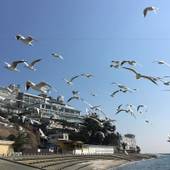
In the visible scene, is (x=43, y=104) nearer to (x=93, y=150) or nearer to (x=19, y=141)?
(x=19, y=141)

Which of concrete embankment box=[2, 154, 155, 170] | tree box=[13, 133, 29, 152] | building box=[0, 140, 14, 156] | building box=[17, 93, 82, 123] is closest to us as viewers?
building box=[17, 93, 82, 123]

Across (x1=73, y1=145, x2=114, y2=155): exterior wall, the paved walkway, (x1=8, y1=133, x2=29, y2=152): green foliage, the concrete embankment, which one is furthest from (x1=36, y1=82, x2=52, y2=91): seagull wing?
(x1=73, y1=145, x2=114, y2=155): exterior wall

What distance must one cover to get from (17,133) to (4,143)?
1057 inches

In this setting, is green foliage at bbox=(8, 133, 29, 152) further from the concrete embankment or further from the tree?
the concrete embankment

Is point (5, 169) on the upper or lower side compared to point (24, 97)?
lower

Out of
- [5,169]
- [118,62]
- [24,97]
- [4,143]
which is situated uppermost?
[24,97]

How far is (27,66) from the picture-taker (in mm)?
24719

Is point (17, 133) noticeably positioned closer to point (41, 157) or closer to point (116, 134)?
point (41, 157)

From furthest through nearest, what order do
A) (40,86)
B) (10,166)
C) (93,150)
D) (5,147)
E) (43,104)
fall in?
(93,150), (5,147), (43,104), (10,166), (40,86)

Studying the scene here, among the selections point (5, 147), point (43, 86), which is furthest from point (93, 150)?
point (43, 86)

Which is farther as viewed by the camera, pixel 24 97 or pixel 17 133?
pixel 24 97

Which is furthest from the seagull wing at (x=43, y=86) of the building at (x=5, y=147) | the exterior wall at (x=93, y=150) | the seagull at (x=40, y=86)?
the exterior wall at (x=93, y=150)

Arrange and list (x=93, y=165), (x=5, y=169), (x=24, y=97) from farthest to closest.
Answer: (x=24, y=97)
(x=93, y=165)
(x=5, y=169)

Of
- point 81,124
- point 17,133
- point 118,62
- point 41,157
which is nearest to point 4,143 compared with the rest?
point 41,157
